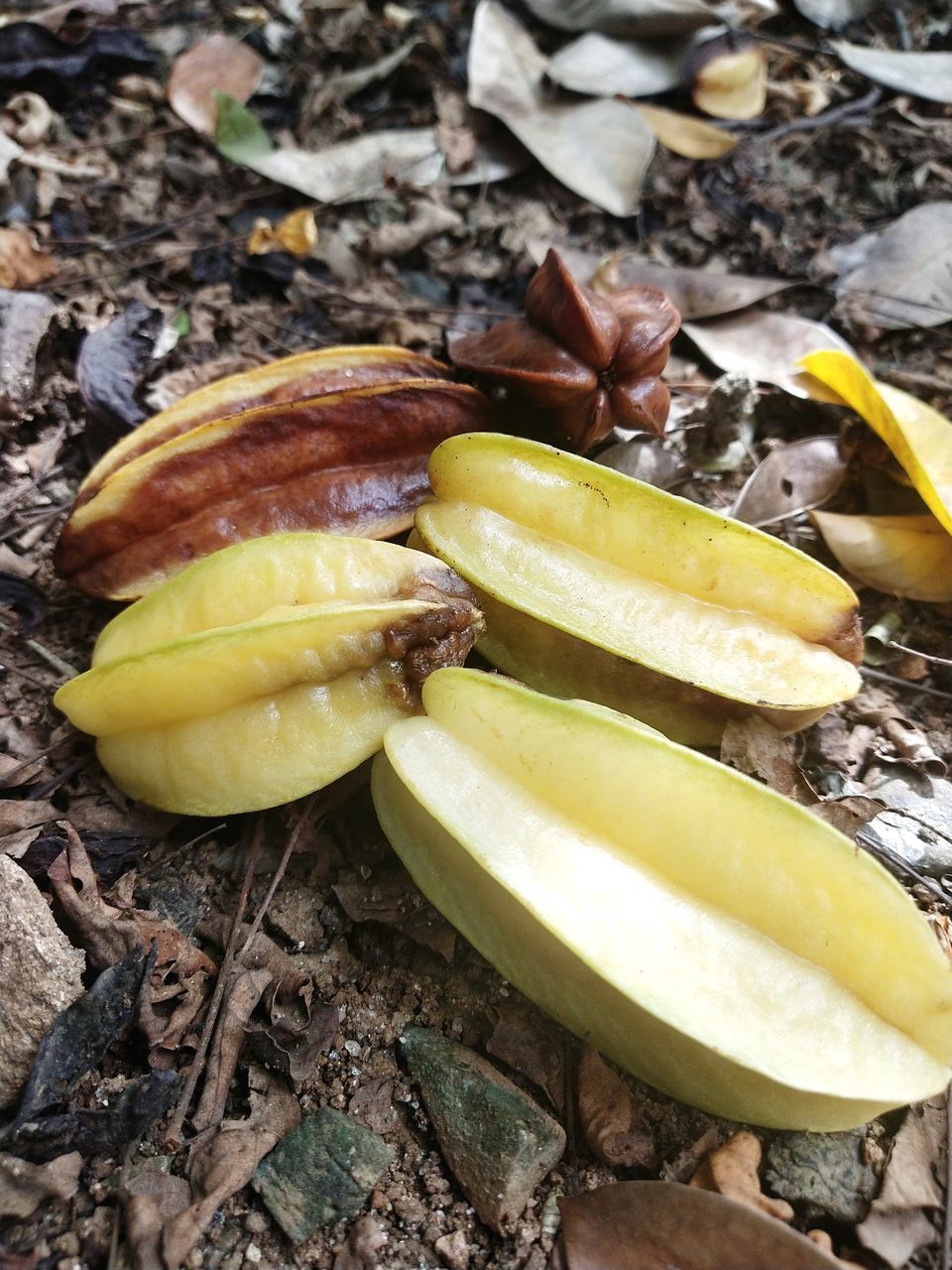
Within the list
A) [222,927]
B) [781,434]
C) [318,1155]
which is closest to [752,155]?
[781,434]

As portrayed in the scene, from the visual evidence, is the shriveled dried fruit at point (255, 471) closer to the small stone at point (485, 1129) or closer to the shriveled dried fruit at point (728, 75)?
the small stone at point (485, 1129)

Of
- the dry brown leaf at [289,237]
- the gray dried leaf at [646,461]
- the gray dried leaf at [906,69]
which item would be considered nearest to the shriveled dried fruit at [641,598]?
the gray dried leaf at [646,461]

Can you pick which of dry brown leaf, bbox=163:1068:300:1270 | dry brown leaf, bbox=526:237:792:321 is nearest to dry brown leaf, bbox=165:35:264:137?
dry brown leaf, bbox=526:237:792:321

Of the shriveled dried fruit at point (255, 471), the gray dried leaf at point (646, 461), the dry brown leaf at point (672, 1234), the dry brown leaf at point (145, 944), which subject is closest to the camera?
the dry brown leaf at point (672, 1234)

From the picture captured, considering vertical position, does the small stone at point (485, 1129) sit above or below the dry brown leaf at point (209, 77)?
below

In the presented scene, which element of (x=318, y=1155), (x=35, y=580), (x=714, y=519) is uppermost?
(x=714, y=519)

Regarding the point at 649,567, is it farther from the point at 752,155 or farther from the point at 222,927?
the point at 752,155
